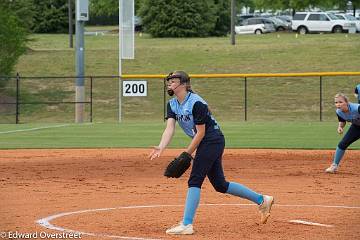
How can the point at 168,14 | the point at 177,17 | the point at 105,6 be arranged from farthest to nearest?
the point at 105,6 → the point at 168,14 → the point at 177,17

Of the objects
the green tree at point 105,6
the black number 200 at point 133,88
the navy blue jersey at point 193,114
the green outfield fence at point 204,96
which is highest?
the green tree at point 105,6

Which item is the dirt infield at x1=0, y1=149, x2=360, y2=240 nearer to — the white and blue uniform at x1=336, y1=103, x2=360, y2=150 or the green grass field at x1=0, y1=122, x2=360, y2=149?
the white and blue uniform at x1=336, y1=103, x2=360, y2=150

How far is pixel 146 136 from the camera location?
26.7 meters

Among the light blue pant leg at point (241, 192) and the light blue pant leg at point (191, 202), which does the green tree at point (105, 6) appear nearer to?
the light blue pant leg at point (241, 192)

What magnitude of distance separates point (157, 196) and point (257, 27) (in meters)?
58.7

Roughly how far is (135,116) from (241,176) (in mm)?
A: 21851

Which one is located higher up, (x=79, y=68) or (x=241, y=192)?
(x=241, y=192)

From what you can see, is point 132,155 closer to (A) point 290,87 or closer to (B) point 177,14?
(A) point 290,87

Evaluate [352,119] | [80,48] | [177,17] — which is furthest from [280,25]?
[352,119]

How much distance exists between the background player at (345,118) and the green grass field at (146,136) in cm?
579

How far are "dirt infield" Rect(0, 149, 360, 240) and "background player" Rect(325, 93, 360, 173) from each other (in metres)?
0.36

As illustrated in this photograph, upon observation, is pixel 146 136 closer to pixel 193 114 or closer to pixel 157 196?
pixel 157 196

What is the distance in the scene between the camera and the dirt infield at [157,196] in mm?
11094

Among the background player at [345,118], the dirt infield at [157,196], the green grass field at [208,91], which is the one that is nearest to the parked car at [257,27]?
the green grass field at [208,91]
